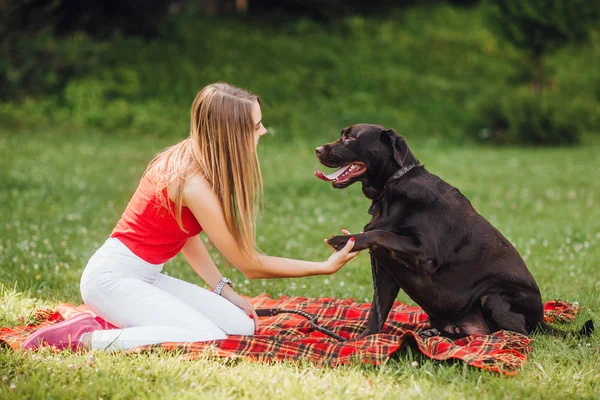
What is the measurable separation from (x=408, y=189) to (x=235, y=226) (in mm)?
1061

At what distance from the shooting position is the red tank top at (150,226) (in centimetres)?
416

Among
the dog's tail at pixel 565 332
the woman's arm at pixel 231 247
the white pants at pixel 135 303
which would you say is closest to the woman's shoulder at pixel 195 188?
the woman's arm at pixel 231 247

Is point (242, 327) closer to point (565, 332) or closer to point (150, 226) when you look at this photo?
point (150, 226)

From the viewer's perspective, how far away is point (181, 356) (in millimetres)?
3662

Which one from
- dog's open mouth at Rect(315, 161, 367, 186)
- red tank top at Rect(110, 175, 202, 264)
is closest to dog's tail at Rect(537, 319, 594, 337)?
dog's open mouth at Rect(315, 161, 367, 186)

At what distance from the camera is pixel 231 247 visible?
4125 mm

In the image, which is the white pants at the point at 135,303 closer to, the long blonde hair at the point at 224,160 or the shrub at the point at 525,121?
the long blonde hair at the point at 224,160

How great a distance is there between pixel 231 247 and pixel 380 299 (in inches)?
38.9

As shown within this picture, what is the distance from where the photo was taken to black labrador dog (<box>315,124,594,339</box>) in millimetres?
4242

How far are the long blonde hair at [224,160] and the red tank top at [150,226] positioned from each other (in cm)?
9

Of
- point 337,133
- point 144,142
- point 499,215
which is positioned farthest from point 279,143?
point 499,215

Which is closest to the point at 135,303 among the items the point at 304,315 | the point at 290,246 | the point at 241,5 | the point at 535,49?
the point at 304,315

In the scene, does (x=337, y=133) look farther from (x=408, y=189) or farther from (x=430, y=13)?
(x=408, y=189)

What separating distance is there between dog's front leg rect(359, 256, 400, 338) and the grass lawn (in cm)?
55
